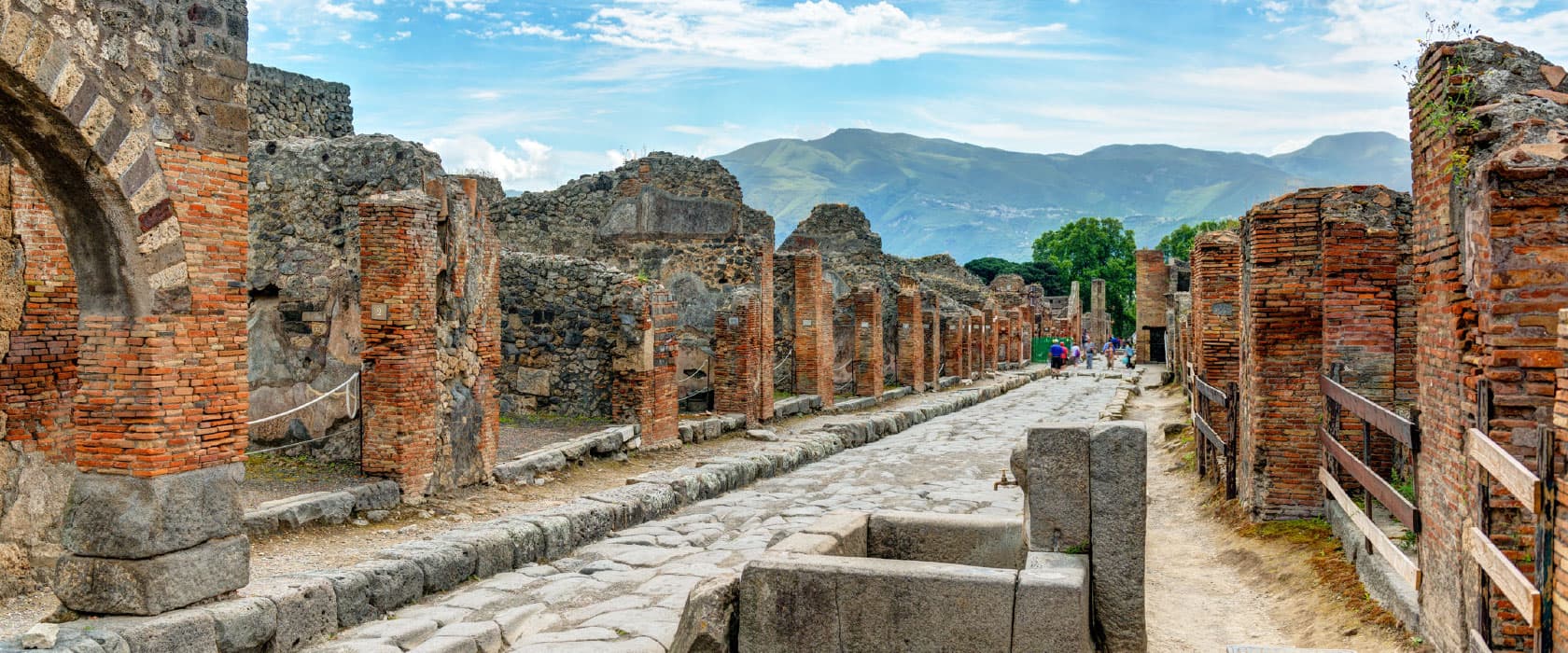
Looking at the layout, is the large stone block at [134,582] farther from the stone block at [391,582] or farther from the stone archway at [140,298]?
the stone block at [391,582]

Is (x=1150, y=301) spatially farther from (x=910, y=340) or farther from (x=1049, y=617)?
(x=1049, y=617)

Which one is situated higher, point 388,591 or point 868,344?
point 868,344

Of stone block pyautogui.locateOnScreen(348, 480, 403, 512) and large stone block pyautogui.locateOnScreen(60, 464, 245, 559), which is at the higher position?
large stone block pyautogui.locateOnScreen(60, 464, 245, 559)

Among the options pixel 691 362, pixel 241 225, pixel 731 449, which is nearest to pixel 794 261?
pixel 691 362

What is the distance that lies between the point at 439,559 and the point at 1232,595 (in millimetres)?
5838

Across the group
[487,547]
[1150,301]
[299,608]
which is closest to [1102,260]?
[1150,301]

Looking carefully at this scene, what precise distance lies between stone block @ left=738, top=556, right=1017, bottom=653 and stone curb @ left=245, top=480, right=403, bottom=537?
4.48 m

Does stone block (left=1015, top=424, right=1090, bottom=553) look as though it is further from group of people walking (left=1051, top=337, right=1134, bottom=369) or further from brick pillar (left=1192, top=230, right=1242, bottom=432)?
group of people walking (left=1051, top=337, right=1134, bottom=369)

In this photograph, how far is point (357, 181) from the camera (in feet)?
36.9

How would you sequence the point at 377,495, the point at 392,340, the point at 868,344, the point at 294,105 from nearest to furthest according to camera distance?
the point at 377,495, the point at 392,340, the point at 294,105, the point at 868,344

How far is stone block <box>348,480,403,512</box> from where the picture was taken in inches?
363

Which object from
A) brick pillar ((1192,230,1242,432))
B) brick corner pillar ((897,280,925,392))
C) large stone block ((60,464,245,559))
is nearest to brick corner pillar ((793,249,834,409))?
brick corner pillar ((897,280,925,392))

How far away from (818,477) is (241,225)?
27.2 ft

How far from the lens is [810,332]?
2077 cm
